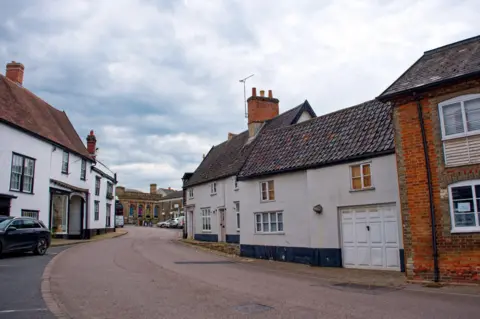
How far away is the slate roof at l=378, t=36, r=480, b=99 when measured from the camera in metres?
12.6

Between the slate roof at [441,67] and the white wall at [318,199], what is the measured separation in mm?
2905

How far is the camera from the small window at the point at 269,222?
20.4 m

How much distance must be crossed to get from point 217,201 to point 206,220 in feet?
8.96

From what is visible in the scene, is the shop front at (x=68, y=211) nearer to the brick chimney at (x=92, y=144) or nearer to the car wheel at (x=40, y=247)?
the brick chimney at (x=92, y=144)

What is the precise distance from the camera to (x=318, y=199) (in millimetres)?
18109

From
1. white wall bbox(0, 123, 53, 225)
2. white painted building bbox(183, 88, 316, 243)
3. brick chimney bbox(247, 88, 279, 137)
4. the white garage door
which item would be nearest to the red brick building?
the white garage door

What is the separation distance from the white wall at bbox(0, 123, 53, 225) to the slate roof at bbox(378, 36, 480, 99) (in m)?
19.9

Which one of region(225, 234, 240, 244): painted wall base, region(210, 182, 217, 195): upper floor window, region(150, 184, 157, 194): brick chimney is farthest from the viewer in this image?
region(150, 184, 157, 194): brick chimney

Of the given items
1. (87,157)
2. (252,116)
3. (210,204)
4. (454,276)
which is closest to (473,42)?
Result: (454,276)

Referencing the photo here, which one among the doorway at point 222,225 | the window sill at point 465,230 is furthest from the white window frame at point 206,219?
the window sill at point 465,230

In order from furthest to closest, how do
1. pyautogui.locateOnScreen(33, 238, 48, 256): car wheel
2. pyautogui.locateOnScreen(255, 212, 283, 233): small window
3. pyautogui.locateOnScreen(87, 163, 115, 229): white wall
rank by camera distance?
pyautogui.locateOnScreen(87, 163, 115, 229): white wall, pyautogui.locateOnScreen(255, 212, 283, 233): small window, pyautogui.locateOnScreen(33, 238, 48, 256): car wheel

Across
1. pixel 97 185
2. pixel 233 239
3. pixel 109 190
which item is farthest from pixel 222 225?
pixel 109 190

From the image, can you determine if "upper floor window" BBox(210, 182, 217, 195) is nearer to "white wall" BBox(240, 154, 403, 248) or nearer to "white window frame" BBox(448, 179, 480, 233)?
"white wall" BBox(240, 154, 403, 248)

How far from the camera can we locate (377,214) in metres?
16.1
